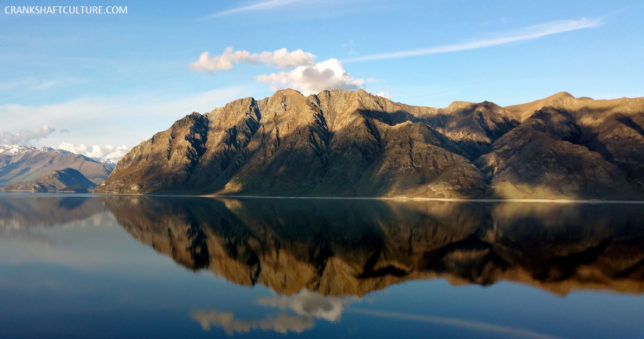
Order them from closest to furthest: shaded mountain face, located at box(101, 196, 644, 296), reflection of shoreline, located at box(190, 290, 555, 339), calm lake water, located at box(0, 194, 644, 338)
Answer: reflection of shoreline, located at box(190, 290, 555, 339) < calm lake water, located at box(0, 194, 644, 338) < shaded mountain face, located at box(101, 196, 644, 296)

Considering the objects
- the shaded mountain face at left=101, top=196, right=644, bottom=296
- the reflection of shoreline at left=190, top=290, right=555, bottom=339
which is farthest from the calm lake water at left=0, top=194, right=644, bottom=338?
the shaded mountain face at left=101, top=196, right=644, bottom=296

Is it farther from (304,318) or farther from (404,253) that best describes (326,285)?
(404,253)

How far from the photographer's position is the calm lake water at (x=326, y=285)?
3409 cm

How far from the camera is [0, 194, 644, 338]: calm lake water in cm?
3409

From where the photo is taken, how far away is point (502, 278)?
49.5 metres

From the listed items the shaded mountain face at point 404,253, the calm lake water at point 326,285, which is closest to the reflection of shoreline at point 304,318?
the calm lake water at point 326,285

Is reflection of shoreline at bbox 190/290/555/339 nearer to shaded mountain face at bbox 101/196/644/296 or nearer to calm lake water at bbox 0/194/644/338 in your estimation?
calm lake water at bbox 0/194/644/338

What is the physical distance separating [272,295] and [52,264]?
3558 centimetres

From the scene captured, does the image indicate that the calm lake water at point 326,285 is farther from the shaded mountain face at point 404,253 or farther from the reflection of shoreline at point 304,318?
the shaded mountain face at point 404,253

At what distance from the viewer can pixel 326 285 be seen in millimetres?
46375

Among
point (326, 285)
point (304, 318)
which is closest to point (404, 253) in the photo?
point (326, 285)

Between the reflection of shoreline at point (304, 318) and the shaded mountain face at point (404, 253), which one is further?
the shaded mountain face at point (404, 253)

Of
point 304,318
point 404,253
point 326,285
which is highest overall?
point 304,318

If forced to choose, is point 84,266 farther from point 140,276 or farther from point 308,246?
point 308,246
